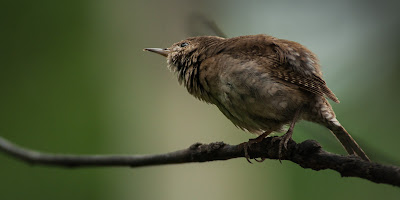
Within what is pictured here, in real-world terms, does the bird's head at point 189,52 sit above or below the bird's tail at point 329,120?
above

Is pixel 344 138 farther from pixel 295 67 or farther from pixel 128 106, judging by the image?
pixel 128 106

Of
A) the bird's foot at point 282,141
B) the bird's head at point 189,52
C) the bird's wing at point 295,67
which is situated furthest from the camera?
the bird's head at point 189,52

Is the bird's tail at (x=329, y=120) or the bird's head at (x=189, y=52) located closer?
the bird's tail at (x=329, y=120)

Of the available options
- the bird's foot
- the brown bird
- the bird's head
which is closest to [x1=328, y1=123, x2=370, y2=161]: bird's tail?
the brown bird

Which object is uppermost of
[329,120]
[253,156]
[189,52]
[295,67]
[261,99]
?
[189,52]

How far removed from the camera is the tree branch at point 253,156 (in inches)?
73.6

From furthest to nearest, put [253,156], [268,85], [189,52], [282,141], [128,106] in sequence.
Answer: [128,106], [189,52], [268,85], [253,156], [282,141]

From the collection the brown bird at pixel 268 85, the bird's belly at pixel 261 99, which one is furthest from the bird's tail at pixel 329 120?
the bird's belly at pixel 261 99

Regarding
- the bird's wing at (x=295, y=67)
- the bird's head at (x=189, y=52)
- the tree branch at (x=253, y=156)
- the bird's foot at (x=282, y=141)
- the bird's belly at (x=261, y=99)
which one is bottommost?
the tree branch at (x=253, y=156)

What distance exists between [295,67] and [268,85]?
0.74 feet

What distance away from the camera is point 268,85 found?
289 centimetres

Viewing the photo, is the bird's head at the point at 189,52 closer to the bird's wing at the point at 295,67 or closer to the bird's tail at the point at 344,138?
the bird's wing at the point at 295,67

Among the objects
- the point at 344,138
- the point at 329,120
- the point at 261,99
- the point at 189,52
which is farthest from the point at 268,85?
the point at 189,52

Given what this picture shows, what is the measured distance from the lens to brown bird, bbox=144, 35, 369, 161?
2.90 metres
